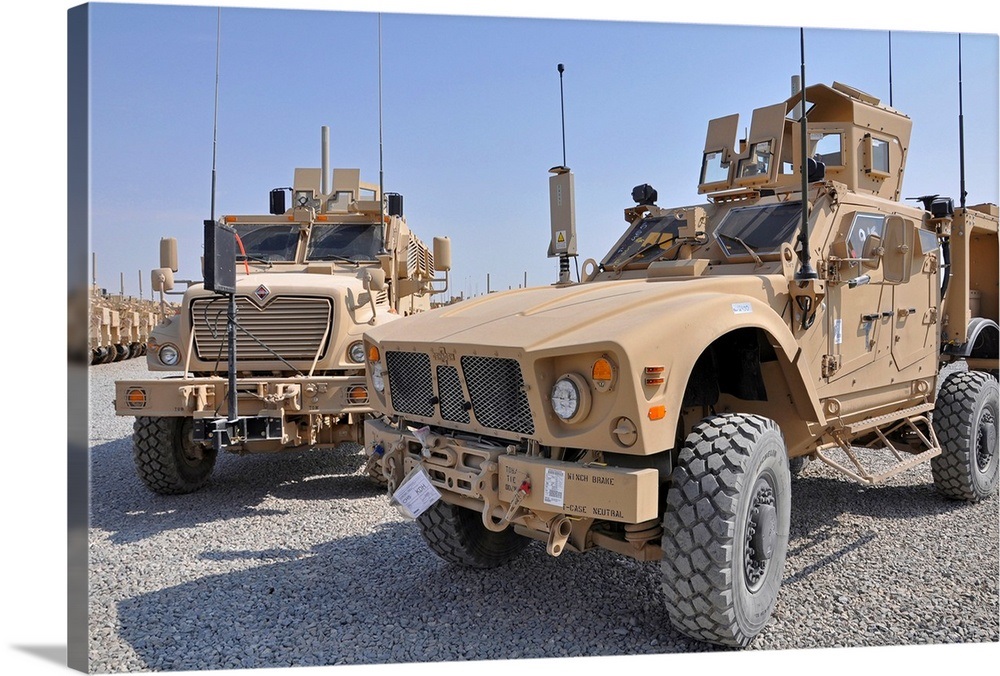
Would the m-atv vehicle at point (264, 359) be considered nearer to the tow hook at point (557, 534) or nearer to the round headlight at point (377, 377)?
the round headlight at point (377, 377)

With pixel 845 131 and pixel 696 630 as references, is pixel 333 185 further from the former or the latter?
pixel 696 630

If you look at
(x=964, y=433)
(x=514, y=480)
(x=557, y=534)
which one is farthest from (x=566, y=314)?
(x=964, y=433)

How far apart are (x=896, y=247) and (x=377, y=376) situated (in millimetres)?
3072

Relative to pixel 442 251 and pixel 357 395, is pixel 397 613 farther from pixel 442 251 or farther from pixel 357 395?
pixel 442 251

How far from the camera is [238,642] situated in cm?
374

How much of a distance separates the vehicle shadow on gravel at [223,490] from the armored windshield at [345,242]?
1927 millimetres

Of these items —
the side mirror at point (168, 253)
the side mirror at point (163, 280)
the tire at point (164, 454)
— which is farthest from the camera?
the side mirror at point (168, 253)

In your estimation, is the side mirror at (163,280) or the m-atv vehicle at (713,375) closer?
the m-atv vehicle at (713,375)

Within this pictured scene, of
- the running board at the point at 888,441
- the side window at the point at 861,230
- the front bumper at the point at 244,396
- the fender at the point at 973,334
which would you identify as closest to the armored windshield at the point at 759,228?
the side window at the point at 861,230

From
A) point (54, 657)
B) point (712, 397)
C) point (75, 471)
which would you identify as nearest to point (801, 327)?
point (712, 397)

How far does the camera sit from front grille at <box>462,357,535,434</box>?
3.44 metres

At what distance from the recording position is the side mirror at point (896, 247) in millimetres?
4793

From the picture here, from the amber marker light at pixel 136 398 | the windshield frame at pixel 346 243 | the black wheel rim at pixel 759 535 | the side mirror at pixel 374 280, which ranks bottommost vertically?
the black wheel rim at pixel 759 535

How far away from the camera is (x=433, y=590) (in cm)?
437
